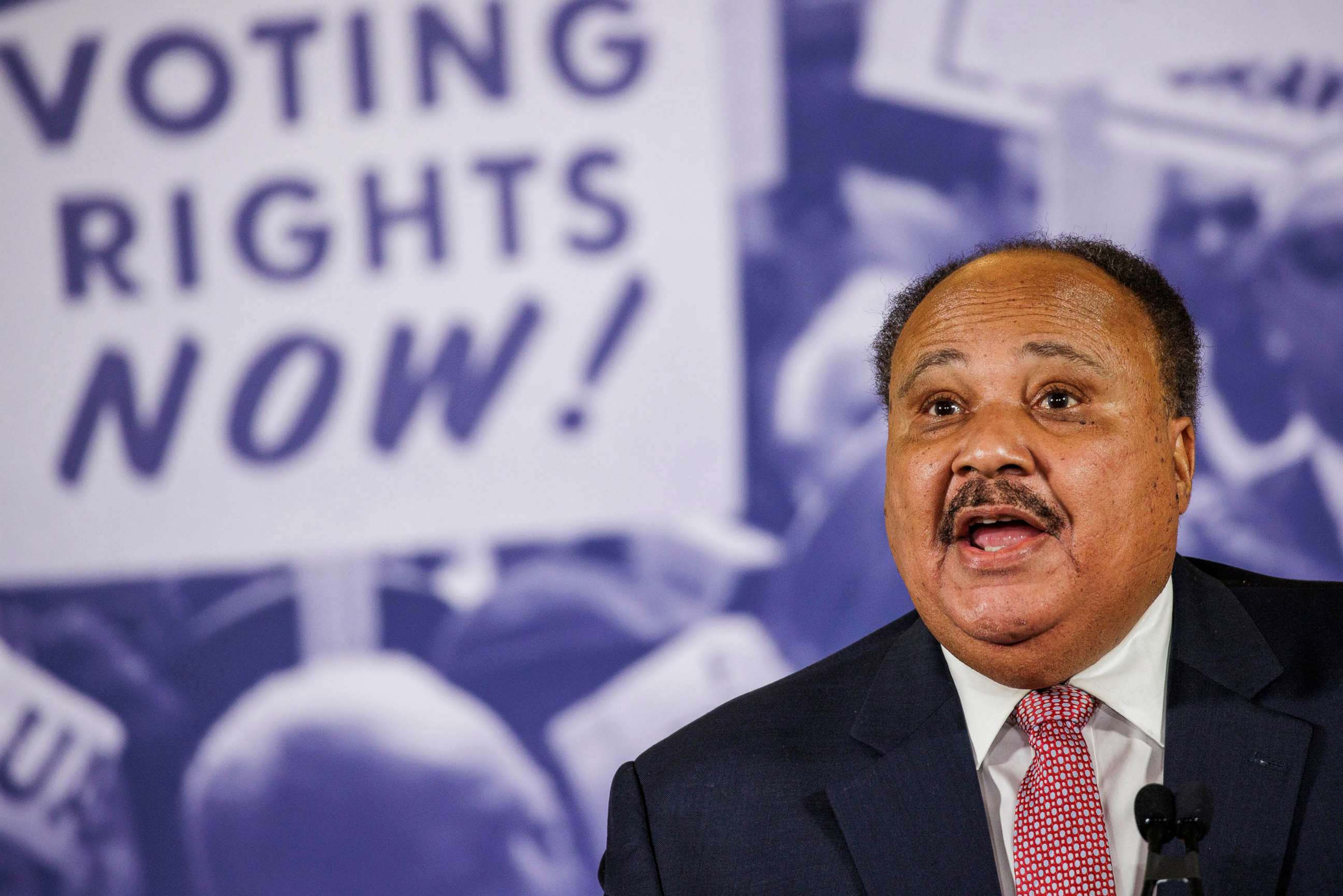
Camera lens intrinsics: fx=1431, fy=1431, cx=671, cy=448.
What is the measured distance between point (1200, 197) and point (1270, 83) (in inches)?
10.5

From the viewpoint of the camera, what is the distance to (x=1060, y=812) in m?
1.52

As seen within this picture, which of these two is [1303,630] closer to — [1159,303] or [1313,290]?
[1159,303]

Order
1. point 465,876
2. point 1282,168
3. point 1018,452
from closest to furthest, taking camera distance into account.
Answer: point 1018,452 → point 1282,168 → point 465,876

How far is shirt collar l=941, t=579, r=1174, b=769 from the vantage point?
1606 mm

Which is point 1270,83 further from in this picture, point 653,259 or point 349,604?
point 349,604

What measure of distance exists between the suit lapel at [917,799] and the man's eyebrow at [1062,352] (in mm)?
403

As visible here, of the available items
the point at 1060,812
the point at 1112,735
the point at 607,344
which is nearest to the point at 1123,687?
the point at 1112,735

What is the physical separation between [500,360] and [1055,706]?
1.83m

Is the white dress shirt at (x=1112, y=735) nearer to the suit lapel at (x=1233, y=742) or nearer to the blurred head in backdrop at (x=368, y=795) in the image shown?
the suit lapel at (x=1233, y=742)

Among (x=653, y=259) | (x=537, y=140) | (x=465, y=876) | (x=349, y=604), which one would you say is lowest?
(x=465, y=876)

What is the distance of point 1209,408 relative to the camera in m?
2.92

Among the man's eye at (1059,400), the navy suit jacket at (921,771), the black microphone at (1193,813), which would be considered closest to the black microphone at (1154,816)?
the black microphone at (1193,813)

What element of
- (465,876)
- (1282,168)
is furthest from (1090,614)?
(465,876)

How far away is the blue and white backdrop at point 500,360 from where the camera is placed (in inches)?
116
